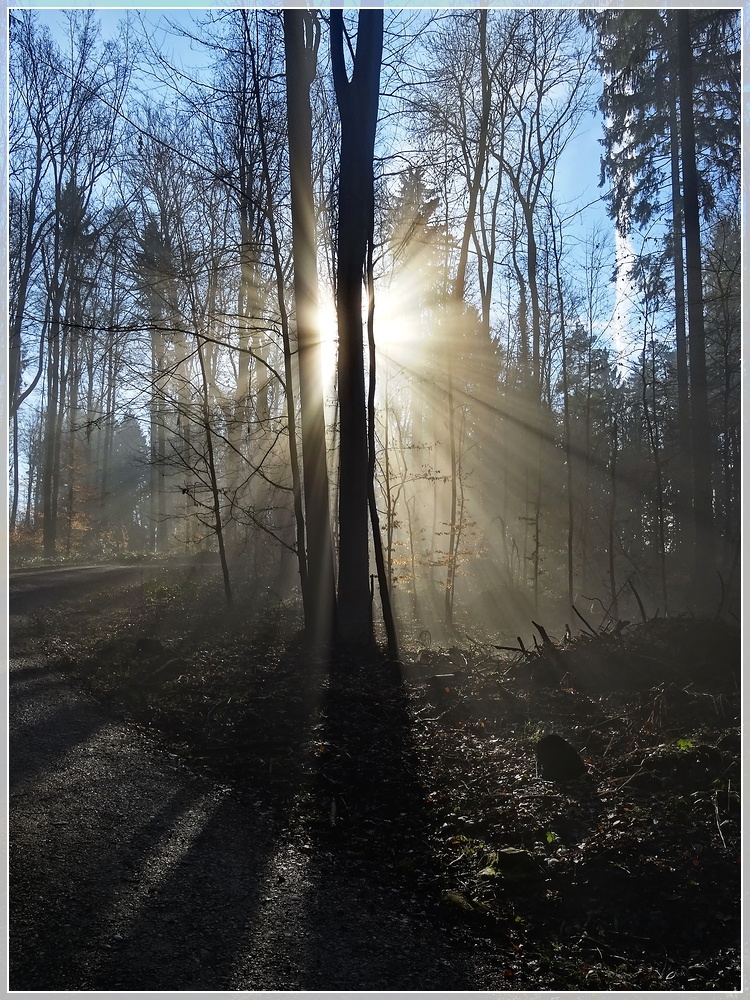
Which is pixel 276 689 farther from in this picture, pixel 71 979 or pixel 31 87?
pixel 31 87

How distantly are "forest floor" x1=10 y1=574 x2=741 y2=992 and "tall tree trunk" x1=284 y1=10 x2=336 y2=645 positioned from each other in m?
0.93

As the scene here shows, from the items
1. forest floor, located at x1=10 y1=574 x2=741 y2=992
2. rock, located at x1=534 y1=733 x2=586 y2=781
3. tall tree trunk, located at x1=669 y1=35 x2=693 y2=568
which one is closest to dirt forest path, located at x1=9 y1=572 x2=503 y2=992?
forest floor, located at x1=10 y1=574 x2=741 y2=992

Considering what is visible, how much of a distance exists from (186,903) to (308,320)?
26.2ft

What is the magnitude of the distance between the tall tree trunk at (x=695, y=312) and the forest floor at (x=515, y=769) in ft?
18.4

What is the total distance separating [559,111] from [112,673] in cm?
1898

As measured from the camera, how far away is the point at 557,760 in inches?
187

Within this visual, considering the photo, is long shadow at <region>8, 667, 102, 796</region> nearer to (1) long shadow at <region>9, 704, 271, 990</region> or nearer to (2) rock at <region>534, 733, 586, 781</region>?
(1) long shadow at <region>9, 704, 271, 990</region>

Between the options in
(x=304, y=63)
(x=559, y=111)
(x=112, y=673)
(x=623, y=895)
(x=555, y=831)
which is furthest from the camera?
(x=559, y=111)

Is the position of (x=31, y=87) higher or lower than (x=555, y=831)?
higher

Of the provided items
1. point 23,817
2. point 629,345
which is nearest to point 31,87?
point 629,345

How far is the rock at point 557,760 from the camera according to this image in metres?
4.68

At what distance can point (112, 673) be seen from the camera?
25.1 feet

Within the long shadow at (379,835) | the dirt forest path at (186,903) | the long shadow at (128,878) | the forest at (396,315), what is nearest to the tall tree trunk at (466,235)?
the forest at (396,315)

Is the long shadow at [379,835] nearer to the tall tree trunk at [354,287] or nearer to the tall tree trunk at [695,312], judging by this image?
the tall tree trunk at [354,287]
